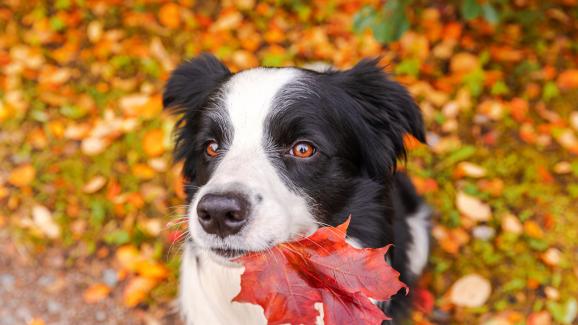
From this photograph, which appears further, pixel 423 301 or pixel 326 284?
pixel 423 301

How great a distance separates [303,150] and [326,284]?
71 centimetres

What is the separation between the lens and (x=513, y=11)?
4.96 m

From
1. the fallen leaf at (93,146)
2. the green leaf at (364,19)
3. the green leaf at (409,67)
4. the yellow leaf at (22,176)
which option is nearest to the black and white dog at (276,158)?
the green leaf at (364,19)

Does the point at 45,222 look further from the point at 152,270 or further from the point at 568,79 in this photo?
the point at 568,79

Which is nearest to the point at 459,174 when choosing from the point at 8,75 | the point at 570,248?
the point at 570,248

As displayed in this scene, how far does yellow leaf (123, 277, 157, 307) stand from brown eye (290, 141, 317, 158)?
1.80 metres

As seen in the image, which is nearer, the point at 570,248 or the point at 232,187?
the point at 232,187

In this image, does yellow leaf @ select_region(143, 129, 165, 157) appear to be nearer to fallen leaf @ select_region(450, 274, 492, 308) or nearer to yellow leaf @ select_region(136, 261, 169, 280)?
yellow leaf @ select_region(136, 261, 169, 280)

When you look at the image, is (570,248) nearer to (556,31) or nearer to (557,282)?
(557,282)

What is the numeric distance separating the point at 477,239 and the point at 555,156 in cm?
101

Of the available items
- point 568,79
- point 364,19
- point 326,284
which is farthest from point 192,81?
point 568,79

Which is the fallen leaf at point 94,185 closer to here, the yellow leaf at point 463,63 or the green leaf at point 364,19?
the green leaf at point 364,19

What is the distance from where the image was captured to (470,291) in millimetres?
3457

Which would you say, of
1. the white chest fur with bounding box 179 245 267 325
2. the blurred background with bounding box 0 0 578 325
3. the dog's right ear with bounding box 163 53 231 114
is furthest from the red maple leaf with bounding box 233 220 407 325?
the blurred background with bounding box 0 0 578 325
